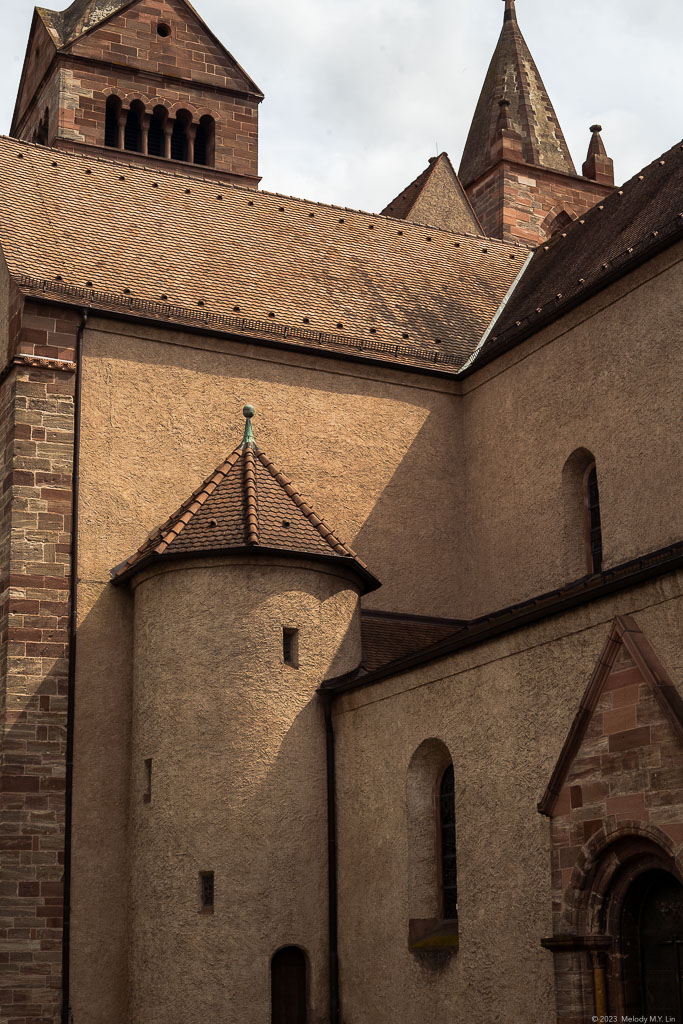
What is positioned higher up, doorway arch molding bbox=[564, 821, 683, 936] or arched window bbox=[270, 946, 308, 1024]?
doorway arch molding bbox=[564, 821, 683, 936]

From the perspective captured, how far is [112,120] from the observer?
131 ft

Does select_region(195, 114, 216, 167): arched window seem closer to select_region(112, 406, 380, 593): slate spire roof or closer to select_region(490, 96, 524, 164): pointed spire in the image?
select_region(490, 96, 524, 164): pointed spire

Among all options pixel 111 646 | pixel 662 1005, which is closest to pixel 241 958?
pixel 111 646

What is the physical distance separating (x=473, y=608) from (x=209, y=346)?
18.8 ft

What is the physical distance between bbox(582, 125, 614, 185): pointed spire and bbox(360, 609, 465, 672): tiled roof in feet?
58.8

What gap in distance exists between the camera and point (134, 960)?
19500mm

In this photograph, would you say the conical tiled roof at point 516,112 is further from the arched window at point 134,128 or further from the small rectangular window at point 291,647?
the small rectangular window at point 291,647

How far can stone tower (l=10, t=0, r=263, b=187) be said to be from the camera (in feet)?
129

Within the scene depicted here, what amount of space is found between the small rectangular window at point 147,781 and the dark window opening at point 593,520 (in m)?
6.91

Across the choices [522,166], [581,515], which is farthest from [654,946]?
[522,166]

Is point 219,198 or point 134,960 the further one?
point 219,198

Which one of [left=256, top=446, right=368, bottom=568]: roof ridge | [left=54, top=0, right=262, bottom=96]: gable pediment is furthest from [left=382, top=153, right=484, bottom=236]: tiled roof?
[left=256, top=446, right=368, bottom=568]: roof ridge

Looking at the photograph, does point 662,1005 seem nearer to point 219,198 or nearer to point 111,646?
point 111,646

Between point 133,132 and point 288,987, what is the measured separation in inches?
1047
